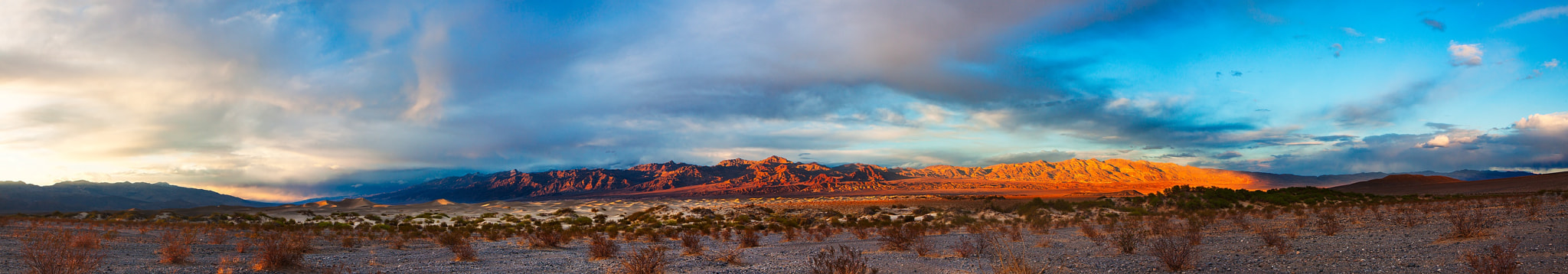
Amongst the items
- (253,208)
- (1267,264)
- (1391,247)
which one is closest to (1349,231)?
(1391,247)

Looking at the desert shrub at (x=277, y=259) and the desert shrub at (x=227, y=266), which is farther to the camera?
the desert shrub at (x=277, y=259)

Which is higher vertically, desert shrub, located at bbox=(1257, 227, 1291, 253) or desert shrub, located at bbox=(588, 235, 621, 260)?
desert shrub, located at bbox=(1257, 227, 1291, 253)

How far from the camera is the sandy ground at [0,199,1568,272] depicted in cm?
895

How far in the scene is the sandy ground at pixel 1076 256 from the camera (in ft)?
Result: 29.4

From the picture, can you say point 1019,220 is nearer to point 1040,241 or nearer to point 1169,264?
point 1040,241

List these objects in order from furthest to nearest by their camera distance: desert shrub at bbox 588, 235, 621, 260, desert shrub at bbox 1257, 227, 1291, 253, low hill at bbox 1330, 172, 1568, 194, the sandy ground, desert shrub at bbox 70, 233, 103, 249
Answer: low hill at bbox 1330, 172, 1568, 194 → desert shrub at bbox 588, 235, 621, 260 → desert shrub at bbox 70, 233, 103, 249 → desert shrub at bbox 1257, 227, 1291, 253 → the sandy ground

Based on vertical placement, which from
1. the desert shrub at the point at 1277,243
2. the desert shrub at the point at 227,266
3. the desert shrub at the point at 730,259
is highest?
the desert shrub at the point at 1277,243

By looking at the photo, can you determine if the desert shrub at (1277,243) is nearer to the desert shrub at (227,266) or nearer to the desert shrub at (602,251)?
the desert shrub at (602,251)

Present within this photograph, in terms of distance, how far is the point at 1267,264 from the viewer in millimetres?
9227

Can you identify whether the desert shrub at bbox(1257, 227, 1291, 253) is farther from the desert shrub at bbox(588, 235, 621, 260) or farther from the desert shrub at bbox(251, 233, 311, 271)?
the desert shrub at bbox(251, 233, 311, 271)

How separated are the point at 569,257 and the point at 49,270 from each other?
8.40 metres

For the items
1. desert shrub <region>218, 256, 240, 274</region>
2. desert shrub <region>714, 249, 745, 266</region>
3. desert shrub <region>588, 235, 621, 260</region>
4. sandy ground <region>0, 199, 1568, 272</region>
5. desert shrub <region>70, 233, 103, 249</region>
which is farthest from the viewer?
desert shrub <region>588, 235, 621, 260</region>

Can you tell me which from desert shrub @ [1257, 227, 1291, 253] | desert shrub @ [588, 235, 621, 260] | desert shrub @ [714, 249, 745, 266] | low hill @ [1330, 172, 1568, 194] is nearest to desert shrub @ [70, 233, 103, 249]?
desert shrub @ [588, 235, 621, 260]

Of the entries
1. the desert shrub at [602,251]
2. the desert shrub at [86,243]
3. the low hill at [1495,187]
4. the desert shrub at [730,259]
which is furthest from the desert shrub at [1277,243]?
the low hill at [1495,187]
